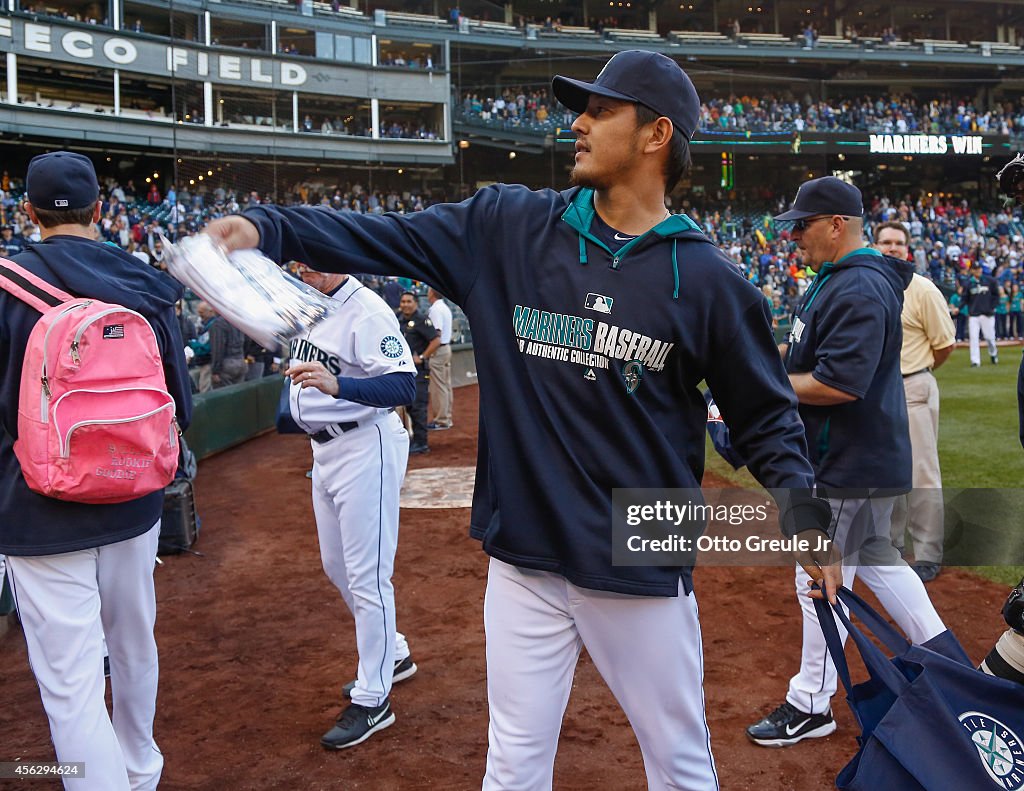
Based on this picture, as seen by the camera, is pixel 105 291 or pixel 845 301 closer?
Result: pixel 105 291

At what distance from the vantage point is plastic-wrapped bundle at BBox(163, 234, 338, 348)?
1.87m

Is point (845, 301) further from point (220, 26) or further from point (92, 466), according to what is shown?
point (220, 26)

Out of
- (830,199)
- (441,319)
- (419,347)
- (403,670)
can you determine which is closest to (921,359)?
(830,199)

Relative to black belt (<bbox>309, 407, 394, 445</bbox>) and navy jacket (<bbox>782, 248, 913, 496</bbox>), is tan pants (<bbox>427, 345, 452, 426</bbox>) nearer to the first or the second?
black belt (<bbox>309, 407, 394, 445</bbox>)

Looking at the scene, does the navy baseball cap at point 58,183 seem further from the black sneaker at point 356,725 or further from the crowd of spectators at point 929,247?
the crowd of spectators at point 929,247

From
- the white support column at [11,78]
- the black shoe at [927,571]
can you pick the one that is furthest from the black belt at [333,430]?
the white support column at [11,78]

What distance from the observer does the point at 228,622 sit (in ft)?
16.5

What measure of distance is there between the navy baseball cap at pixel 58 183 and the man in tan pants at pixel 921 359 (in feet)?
14.2

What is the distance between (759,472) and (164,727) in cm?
278

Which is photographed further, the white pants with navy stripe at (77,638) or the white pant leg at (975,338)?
the white pant leg at (975,338)

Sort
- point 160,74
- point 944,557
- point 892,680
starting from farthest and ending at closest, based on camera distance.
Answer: point 160,74
point 944,557
point 892,680

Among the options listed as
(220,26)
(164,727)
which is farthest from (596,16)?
(164,727)

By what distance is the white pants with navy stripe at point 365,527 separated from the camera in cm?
369
